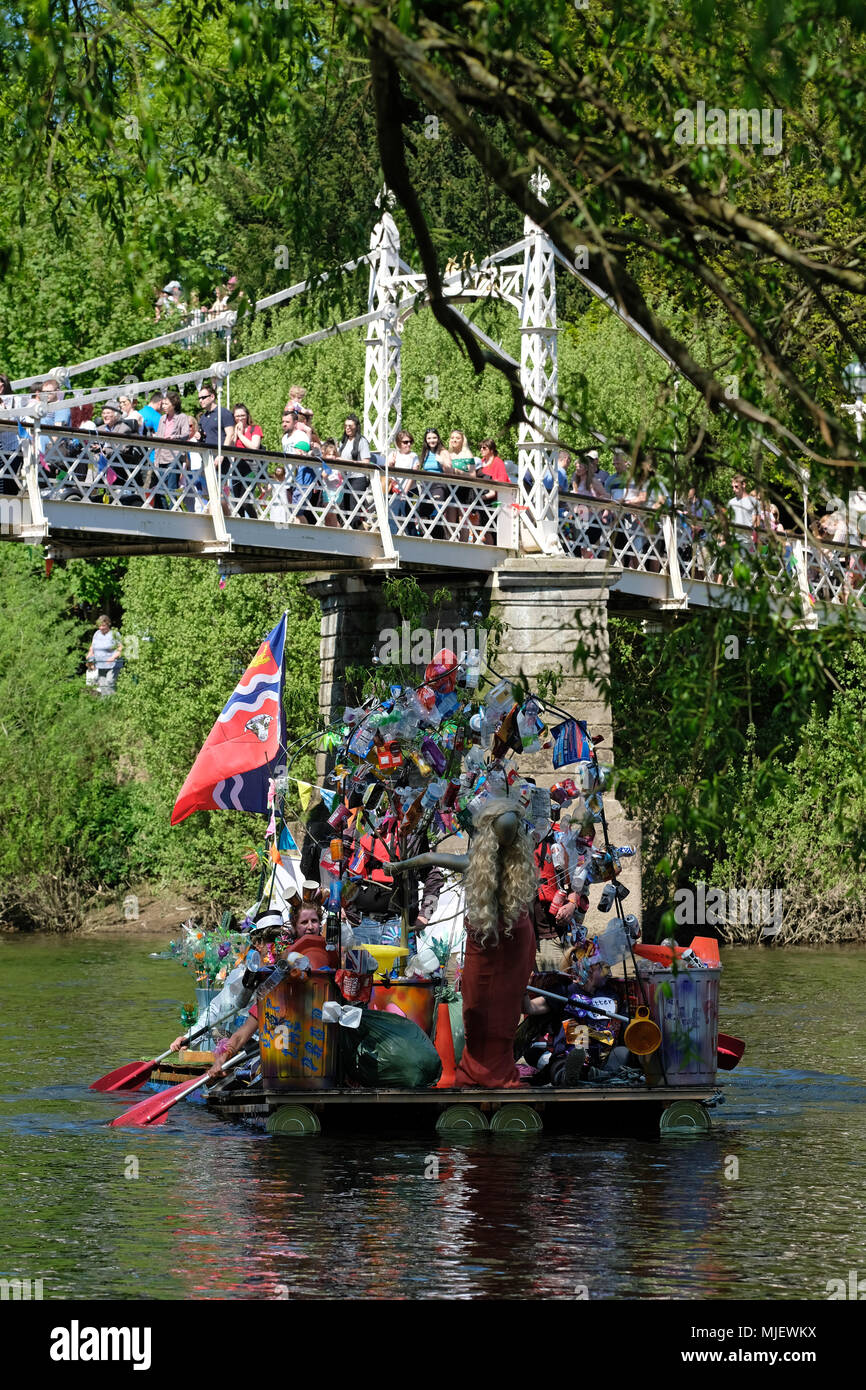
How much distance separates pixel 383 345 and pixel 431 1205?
60.6ft

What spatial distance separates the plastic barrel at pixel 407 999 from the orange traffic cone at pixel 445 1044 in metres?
0.12

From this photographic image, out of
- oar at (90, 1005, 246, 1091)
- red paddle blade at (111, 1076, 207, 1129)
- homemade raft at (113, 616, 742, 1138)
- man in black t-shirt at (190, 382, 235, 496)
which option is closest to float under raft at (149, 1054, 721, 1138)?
homemade raft at (113, 616, 742, 1138)

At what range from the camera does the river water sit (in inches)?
406

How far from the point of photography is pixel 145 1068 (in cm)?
1669

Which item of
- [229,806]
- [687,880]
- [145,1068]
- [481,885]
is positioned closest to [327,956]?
[481,885]

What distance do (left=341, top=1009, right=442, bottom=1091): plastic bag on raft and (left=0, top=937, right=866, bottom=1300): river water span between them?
0.42m

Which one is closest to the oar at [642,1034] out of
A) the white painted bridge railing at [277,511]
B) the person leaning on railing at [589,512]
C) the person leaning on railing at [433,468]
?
the white painted bridge railing at [277,511]

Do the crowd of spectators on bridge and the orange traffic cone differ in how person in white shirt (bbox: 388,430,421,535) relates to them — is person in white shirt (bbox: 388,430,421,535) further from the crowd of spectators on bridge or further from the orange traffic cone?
the orange traffic cone

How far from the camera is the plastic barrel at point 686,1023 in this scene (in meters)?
14.0

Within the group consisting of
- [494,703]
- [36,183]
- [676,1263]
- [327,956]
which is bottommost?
[676,1263]

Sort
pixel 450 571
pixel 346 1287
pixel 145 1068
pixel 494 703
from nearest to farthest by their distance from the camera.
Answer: pixel 346 1287, pixel 494 703, pixel 145 1068, pixel 450 571

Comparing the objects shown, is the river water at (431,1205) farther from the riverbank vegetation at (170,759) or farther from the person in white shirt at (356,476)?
the riverbank vegetation at (170,759)
